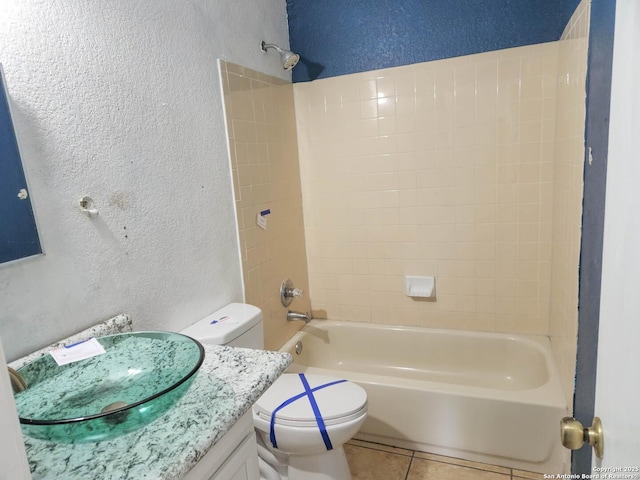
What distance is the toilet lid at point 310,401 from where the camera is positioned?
154 cm

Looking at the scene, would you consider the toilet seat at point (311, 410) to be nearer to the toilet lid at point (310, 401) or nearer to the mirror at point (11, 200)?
the toilet lid at point (310, 401)

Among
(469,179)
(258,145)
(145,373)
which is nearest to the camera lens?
(145,373)

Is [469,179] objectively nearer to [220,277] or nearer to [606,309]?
[220,277]

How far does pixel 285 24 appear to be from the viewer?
94.3 inches

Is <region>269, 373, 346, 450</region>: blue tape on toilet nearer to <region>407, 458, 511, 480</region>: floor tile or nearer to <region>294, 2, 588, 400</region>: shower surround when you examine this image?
<region>407, 458, 511, 480</region>: floor tile

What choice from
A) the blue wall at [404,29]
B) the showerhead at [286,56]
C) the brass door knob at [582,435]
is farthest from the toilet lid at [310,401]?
the blue wall at [404,29]

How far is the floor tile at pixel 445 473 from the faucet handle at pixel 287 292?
1021 millimetres

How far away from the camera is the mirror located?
951mm

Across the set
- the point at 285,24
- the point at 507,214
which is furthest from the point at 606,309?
the point at 285,24

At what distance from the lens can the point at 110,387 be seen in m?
0.95

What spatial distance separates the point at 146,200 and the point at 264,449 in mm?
1116

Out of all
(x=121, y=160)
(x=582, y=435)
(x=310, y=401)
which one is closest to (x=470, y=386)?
(x=310, y=401)

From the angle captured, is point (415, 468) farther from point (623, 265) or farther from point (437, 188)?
point (623, 265)

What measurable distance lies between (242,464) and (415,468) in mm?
1214
